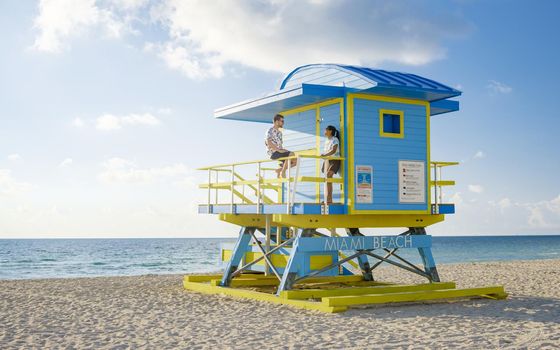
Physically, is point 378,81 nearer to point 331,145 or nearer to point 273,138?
point 331,145

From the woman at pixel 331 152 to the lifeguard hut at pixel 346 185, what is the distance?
0.17m

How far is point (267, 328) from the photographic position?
1089cm

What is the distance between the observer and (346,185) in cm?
1372

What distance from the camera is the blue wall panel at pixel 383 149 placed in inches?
548

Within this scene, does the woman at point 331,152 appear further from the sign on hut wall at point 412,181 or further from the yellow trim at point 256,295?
the yellow trim at point 256,295

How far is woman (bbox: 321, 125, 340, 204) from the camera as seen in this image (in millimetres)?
13750

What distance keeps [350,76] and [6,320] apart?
8312 millimetres

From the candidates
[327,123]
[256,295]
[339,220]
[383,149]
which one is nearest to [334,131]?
[327,123]

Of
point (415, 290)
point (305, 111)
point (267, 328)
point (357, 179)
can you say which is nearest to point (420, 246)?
point (415, 290)

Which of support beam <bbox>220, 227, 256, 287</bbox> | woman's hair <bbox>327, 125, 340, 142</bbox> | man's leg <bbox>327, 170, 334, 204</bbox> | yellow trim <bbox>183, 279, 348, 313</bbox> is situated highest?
woman's hair <bbox>327, 125, 340, 142</bbox>

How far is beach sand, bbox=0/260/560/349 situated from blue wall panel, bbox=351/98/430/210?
226cm

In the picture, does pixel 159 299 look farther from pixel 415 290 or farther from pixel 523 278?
pixel 523 278

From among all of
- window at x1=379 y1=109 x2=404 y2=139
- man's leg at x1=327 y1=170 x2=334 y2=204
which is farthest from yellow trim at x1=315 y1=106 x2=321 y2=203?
window at x1=379 y1=109 x2=404 y2=139

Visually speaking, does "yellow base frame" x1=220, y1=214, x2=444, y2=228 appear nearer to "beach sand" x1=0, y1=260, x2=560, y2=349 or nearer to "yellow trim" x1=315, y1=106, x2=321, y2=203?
"yellow trim" x1=315, y1=106, x2=321, y2=203
